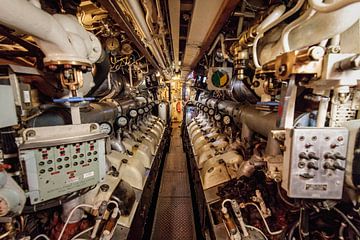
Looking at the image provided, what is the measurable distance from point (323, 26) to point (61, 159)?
1.30 meters

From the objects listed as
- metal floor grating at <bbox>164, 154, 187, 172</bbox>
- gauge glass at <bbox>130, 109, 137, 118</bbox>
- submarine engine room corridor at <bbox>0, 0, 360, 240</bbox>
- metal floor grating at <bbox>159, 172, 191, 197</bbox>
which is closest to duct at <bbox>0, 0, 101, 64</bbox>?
submarine engine room corridor at <bbox>0, 0, 360, 240</bbox>

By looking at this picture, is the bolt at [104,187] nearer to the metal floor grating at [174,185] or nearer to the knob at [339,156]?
the knob at [339,156]

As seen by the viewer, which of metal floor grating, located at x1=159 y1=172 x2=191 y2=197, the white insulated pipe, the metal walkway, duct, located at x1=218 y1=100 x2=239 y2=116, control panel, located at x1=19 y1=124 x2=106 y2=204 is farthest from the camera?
metal floor grating, located at x1=159 y1=172 x2=191 y2=197

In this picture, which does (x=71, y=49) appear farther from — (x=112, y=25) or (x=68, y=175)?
(x=112, y=25)

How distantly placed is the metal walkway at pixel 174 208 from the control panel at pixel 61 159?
5.96ft

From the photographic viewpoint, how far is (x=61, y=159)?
1.00 meters

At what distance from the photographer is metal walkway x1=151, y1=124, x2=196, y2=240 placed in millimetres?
2549

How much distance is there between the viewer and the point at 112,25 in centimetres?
181

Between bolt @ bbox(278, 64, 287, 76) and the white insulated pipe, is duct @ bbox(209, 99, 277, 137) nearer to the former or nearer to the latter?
bolt @ bbox(278, 64, 287, 76)

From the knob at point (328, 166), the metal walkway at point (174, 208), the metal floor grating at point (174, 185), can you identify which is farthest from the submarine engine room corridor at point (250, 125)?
the metal floor grating at point (174, 185)

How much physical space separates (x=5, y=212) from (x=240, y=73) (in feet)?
5.22

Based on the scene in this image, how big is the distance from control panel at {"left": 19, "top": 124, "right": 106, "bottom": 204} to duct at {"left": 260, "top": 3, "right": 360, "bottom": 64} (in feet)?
3.69

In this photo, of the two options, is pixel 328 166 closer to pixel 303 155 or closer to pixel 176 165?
pixel 303 155

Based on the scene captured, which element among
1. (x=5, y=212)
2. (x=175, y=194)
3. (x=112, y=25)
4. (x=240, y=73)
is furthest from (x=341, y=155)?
(x=175, y=194)
